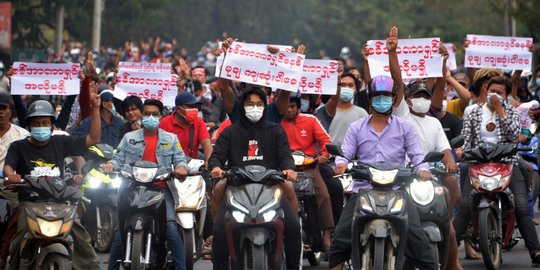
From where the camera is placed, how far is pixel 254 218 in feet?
35.5

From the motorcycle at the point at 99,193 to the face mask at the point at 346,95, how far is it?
2.51 metres

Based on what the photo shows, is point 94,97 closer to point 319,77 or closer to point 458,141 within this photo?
point 319,77

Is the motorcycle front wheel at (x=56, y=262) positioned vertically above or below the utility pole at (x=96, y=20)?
below

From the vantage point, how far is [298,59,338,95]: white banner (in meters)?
15.7

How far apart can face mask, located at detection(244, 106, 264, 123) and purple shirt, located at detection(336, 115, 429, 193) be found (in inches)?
29.3

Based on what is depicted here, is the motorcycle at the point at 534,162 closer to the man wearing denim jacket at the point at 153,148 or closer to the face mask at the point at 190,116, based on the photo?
the face mask at the point at 190,116

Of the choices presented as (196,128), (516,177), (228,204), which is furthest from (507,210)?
(228,204)

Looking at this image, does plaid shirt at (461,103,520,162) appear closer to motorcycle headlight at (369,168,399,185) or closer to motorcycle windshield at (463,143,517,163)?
motorcycle windshield at (463,143,517,163)

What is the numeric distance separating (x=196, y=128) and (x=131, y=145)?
1.81 m

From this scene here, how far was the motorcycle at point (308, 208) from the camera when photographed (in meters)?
13.5

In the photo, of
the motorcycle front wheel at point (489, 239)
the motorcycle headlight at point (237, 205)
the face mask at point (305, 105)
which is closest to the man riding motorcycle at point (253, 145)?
the motorcycle headlight at point (237, 205)

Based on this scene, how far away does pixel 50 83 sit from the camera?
15.8 meters

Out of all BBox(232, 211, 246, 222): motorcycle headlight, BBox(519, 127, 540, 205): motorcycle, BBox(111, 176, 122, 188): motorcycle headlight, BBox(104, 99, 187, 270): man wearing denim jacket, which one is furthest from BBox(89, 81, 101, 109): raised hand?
BBox(519, 127, 540, 205): motorcycle

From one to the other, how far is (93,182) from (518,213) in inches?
177
